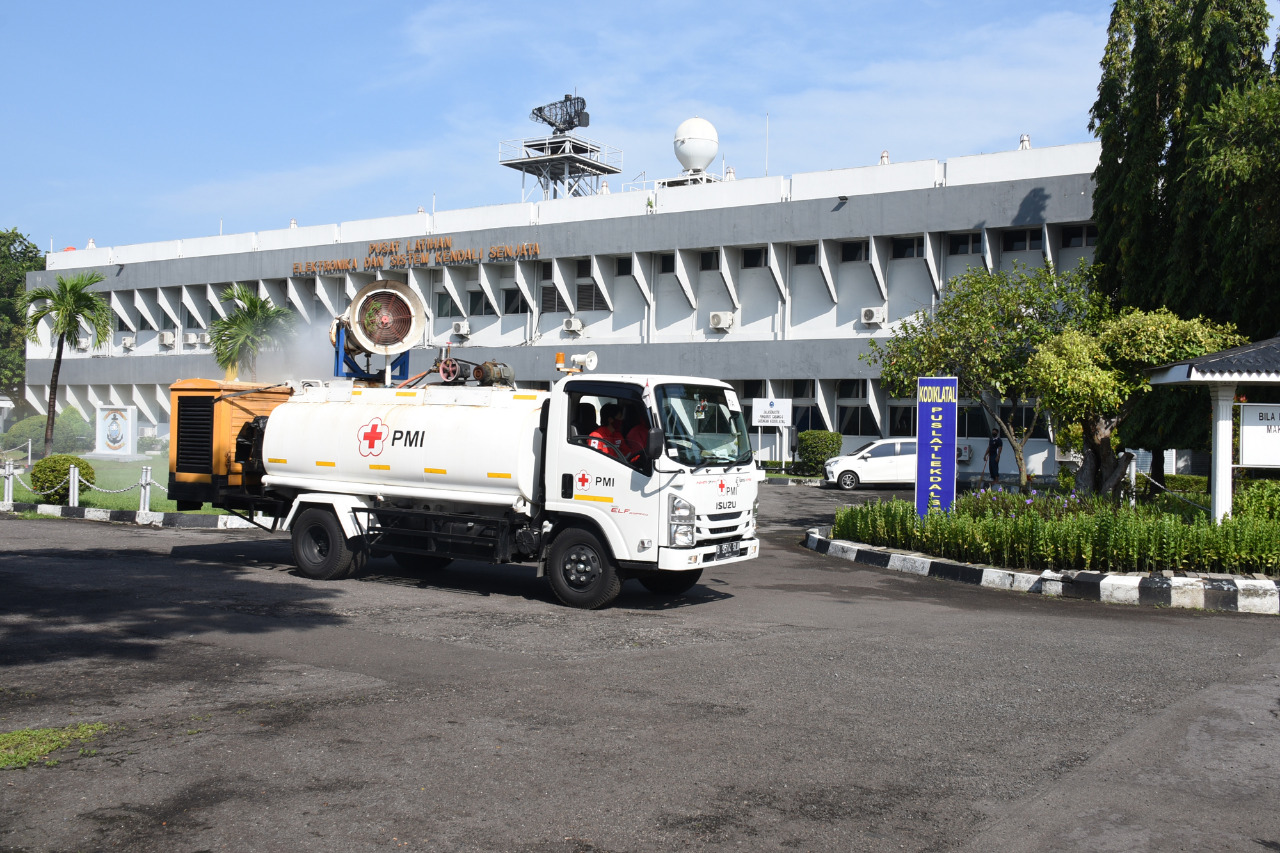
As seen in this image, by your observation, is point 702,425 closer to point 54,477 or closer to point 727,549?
point 727,549

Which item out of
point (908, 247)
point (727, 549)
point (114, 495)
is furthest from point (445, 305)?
point (727, 549)

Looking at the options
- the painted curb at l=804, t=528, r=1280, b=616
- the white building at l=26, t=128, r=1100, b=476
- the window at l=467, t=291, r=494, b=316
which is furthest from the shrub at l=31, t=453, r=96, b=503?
the window at l=467, t=291, r=494, b=316

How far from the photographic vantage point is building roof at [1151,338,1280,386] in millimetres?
12047

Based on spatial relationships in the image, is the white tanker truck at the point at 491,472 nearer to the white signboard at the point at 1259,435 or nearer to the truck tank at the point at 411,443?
the truck tank at the point at 411,443

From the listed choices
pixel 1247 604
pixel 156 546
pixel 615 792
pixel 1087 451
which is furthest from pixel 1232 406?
pixel 156 546

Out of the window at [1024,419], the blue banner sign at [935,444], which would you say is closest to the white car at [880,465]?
A: the window at [1024,419]

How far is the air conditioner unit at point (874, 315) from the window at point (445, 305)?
17917 millimetres

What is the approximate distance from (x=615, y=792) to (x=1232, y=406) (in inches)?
433

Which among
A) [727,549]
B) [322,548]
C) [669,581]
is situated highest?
[727,549]

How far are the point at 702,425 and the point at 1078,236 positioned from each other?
84.1ft

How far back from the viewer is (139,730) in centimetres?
568

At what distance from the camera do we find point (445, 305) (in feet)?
145

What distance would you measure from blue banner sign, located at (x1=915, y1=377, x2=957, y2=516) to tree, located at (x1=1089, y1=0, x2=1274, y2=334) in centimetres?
791

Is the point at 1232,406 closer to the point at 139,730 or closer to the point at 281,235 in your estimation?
the point at 139,730
